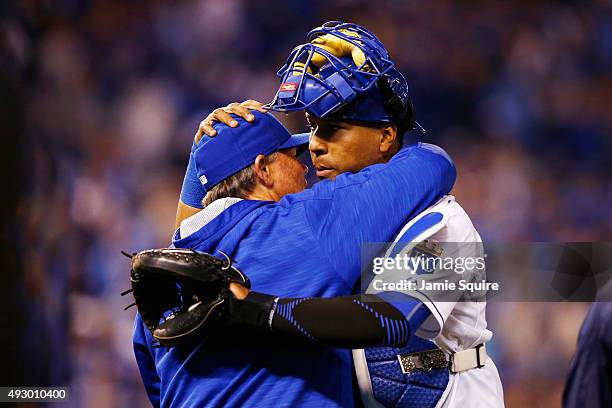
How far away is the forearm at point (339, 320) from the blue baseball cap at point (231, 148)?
0.32m

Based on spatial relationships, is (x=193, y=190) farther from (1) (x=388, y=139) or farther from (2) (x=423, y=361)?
(2) (x=423, y=361)

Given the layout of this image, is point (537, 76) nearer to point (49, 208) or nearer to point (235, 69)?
point (235, 69)

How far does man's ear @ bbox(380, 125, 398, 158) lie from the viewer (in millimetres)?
1790

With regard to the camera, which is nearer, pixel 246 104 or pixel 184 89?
pixel 246 104

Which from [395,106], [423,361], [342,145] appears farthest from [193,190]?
[423,361]

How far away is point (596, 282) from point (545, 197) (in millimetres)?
896

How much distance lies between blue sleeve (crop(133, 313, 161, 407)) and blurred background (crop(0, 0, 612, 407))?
156cm

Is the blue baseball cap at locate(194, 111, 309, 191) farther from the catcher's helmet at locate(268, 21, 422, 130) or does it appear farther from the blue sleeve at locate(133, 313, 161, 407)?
the blue sleeve at locate(133, 313, 161, 407)

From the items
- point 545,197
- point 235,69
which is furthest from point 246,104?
point 545,197

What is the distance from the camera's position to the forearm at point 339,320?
138cm

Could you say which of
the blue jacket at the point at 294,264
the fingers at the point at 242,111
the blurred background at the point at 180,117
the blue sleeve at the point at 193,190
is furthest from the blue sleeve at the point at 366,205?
the blurred background at the point at 180,117

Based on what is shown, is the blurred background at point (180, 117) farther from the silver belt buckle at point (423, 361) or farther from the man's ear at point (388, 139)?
the silver belt buckle at point (423, 361)

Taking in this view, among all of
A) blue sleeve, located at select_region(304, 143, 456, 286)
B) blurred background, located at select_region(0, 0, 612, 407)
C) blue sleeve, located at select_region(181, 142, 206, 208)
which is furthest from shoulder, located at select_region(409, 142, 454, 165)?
blurred background, located at select_region(0, 0, 612, 407)

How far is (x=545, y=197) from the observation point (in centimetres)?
340
